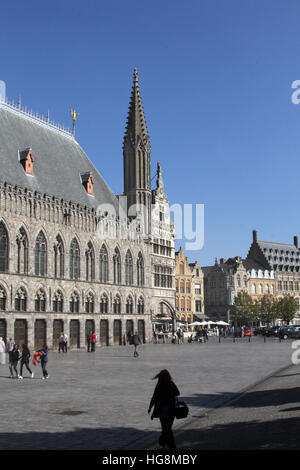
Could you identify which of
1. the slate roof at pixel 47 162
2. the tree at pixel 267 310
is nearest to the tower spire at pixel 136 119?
the slate roof at pixel 47 162

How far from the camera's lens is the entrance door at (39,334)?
40781 mm

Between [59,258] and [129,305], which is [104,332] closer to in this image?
[129,305]

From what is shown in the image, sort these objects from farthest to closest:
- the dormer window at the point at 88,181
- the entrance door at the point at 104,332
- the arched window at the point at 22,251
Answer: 1. the dormer window at the point at 88,181
2. the entrance door at the point at 104,332
3. the arched window at the point at 22,251

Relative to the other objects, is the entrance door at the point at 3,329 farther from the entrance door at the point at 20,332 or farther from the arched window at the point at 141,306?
the arched window at the point at 141,306

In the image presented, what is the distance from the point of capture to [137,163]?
57094 millimetres

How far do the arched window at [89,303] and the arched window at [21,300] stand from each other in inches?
310

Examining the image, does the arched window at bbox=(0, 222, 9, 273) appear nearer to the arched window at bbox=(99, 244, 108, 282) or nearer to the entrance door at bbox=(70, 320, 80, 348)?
the entrance door at bbox=(70, 320, 80, 348)

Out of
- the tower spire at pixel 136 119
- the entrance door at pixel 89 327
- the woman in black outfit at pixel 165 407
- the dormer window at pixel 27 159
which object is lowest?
the woman in black outfit at pixel 165 407

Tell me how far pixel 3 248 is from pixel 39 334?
7467 mm

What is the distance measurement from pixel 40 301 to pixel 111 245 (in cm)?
1099

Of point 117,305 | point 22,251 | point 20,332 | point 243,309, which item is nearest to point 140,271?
point 117,305

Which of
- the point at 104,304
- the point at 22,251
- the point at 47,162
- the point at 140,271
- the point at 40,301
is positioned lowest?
the point at 104,304
